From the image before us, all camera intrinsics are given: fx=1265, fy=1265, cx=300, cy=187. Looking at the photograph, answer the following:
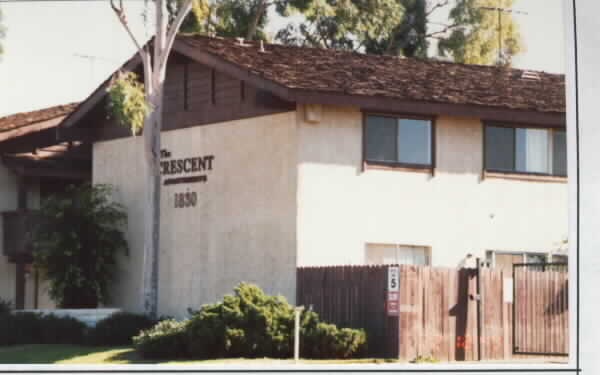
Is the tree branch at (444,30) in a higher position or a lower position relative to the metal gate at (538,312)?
higher

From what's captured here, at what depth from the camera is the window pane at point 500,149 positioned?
1044 inches

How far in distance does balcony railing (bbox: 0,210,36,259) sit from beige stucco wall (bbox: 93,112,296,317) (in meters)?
2.94

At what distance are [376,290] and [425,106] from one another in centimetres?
471

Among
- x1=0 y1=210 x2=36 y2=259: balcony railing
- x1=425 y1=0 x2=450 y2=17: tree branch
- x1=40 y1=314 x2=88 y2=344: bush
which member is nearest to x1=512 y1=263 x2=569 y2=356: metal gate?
x1=40 y1=314 x2=88 y2=344: bush

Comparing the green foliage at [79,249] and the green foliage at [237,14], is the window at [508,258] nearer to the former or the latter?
the green foliage at [79,249]

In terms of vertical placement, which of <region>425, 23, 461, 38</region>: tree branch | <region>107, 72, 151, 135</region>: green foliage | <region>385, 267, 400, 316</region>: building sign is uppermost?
<region>425, 23, 461, 38</region>: tree branch

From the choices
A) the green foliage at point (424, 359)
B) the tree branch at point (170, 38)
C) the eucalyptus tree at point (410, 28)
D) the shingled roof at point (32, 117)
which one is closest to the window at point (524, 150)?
the green foliage at point (424, 359)

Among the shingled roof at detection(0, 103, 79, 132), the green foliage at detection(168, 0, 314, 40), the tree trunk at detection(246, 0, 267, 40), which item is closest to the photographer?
the shingled roof at detection(0, 103, 79, 132)

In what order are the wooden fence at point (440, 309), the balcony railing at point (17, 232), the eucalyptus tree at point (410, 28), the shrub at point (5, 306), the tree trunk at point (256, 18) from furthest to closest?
the eucalyptus tree at point (410, 28) → the tree trunk at point (256, 18) → the balcony railing at point (17, 232) → the shrub at point (5, 306) → the wooden fence at point (440, 309)

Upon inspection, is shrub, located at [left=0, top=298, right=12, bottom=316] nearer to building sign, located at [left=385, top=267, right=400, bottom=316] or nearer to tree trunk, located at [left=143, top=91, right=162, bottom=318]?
tree trunk, located at [left=143, top=91, right=162, bottom=318]

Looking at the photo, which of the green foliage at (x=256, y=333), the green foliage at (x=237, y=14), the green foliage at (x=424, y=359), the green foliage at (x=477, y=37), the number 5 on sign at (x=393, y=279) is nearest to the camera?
the green foliage at (x=256, y=333)

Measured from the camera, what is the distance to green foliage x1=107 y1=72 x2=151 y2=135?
2617cm

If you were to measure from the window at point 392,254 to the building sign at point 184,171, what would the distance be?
3.98 meters

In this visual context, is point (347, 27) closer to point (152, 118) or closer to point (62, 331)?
point (152, 118)
